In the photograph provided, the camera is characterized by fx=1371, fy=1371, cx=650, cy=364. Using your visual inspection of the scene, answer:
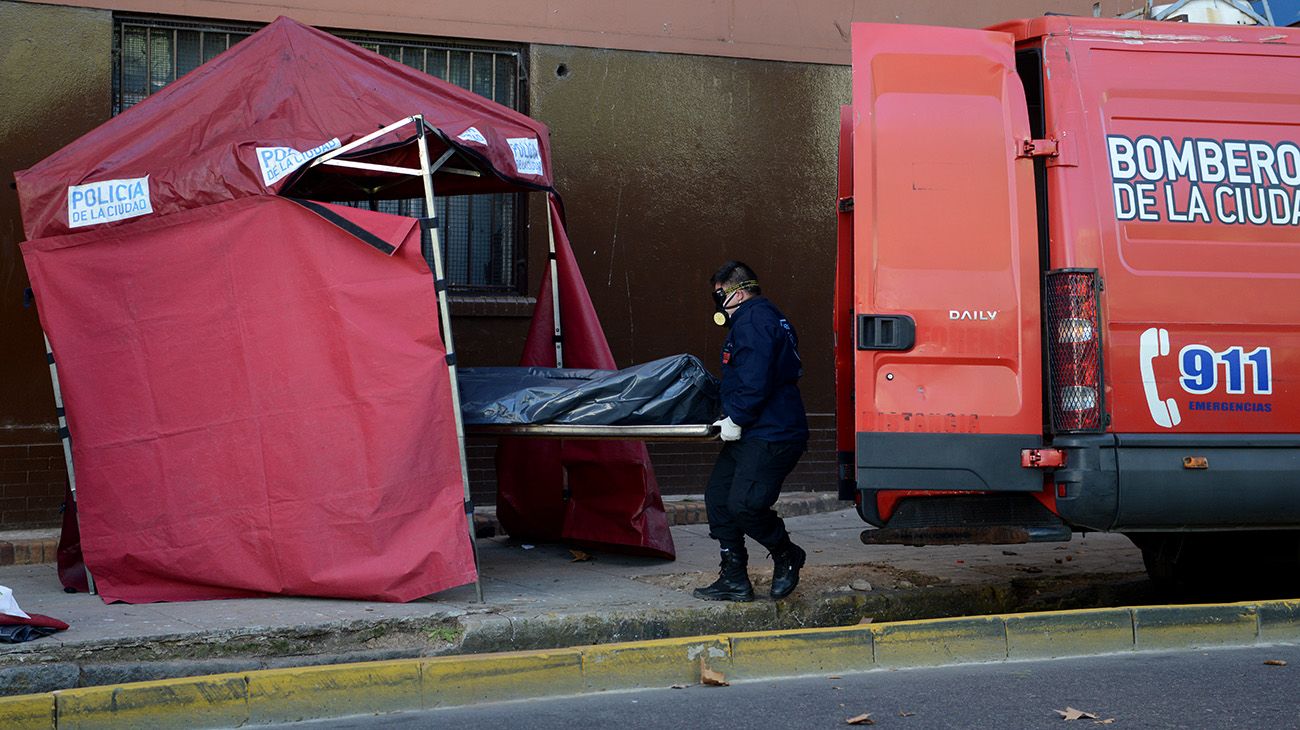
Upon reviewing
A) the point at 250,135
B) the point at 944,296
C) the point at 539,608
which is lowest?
the point at 539,608

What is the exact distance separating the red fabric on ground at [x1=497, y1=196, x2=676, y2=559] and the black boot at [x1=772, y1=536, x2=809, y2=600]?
129 cm

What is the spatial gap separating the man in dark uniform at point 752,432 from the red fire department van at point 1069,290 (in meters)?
0.57

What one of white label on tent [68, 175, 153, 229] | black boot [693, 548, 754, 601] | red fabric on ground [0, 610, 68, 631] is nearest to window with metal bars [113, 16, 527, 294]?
white label on tent [68, 175, 153, 229]

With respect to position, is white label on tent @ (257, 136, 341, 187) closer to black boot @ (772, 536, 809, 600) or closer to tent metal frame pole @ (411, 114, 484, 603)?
tent metal frame pole @ (411, 114, 484, 603)

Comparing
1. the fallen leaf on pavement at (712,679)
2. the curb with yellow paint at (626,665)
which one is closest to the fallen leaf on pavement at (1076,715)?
the curb with yellow paint at (626,665)

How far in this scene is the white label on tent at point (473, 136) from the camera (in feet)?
23.1

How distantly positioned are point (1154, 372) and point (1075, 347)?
39 centimetres

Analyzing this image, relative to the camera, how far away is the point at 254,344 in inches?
261

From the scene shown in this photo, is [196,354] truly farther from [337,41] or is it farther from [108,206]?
[337,41]

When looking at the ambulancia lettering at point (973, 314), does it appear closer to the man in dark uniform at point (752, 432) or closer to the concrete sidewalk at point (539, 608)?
the man in dark uniform at point (752, 432)

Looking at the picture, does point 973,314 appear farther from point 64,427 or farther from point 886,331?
point 64,427

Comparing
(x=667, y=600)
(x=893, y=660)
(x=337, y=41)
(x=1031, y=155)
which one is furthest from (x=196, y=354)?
(x=1031, y=155)

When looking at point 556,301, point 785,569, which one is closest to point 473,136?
point 556,301

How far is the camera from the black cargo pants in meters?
6.59
